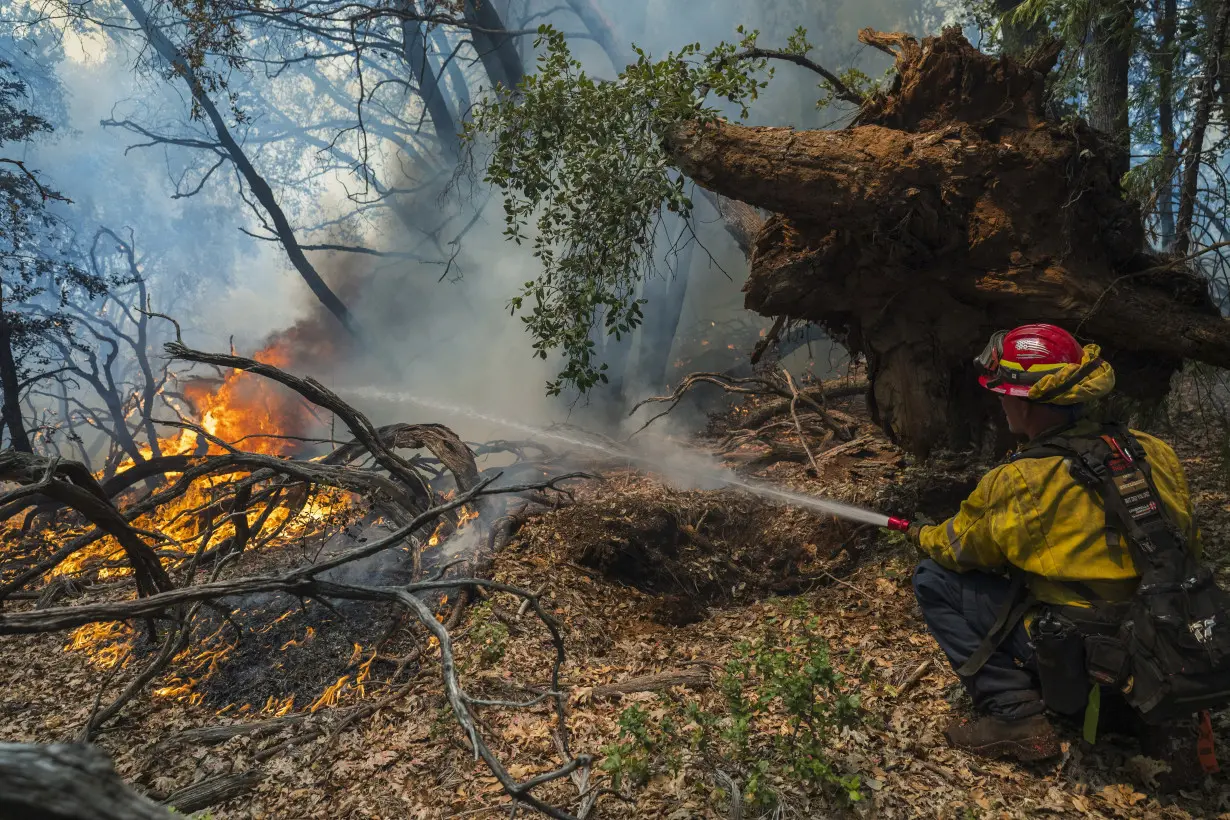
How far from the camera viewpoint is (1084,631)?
2625 mm

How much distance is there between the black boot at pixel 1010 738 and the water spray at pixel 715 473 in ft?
3.27

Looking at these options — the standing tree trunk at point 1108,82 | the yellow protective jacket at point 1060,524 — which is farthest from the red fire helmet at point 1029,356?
the standing tree trunk at point 1108,82

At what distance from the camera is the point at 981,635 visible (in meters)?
3.03

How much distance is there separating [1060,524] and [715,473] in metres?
5.51

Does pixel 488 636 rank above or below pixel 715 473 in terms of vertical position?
below

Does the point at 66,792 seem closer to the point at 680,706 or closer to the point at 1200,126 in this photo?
the point at 680,706

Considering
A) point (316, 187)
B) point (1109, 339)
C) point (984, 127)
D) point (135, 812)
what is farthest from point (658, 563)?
point (316, 187)

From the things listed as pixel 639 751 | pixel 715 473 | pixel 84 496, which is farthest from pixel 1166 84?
pixel 84 496

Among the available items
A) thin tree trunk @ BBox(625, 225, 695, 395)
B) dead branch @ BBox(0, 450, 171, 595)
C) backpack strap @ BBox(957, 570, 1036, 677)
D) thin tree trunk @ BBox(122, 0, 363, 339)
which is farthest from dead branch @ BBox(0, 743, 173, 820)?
thin tree trunk @ BBox(122, 0, 363, 339)

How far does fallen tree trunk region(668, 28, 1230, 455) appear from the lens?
4387 millimetres

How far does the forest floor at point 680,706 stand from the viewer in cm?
284

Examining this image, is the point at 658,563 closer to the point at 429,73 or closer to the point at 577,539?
the point at 577,539

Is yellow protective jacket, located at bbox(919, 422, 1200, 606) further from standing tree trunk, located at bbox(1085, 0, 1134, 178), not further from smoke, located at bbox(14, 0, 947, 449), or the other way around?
smoke, located at bbox(14, 0, 947, 449)

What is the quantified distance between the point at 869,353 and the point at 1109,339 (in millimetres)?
1596
